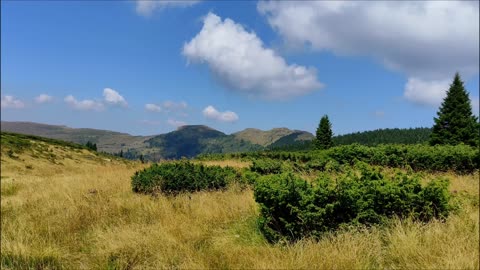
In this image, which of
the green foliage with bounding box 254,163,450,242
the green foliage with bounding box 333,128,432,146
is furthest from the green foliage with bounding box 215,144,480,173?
the green foliage with bounding box 333,128,432,146

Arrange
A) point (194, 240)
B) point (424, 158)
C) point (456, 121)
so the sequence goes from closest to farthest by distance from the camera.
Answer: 1. point (194, 240)
2. point (424, 158)
3. point (456, 121)

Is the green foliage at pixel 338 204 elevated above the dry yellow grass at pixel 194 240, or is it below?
above

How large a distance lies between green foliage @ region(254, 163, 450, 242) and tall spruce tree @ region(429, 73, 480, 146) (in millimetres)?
44016

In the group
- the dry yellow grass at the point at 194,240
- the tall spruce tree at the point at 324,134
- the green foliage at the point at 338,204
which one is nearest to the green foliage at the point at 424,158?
the dry yellow grass at the point at 194,240

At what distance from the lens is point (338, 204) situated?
5.34m

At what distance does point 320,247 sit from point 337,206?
3.53ft

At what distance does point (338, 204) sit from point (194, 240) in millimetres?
2221

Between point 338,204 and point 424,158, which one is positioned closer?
point 338,204

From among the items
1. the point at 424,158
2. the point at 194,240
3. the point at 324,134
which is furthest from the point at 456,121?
the point at 194,240

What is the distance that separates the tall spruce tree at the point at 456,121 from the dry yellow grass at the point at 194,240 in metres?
41.5

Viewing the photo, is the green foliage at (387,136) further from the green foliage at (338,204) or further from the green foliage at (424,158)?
the green foliage at (338,204)

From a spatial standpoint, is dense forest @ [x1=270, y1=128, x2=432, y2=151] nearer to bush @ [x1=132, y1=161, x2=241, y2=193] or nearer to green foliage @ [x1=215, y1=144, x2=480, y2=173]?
green foliage @ [x1=215, y1=144, x2=480, y2=173]

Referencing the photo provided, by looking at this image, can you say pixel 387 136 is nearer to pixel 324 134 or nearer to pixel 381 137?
pixel 381 137

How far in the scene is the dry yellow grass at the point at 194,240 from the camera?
4.20m
